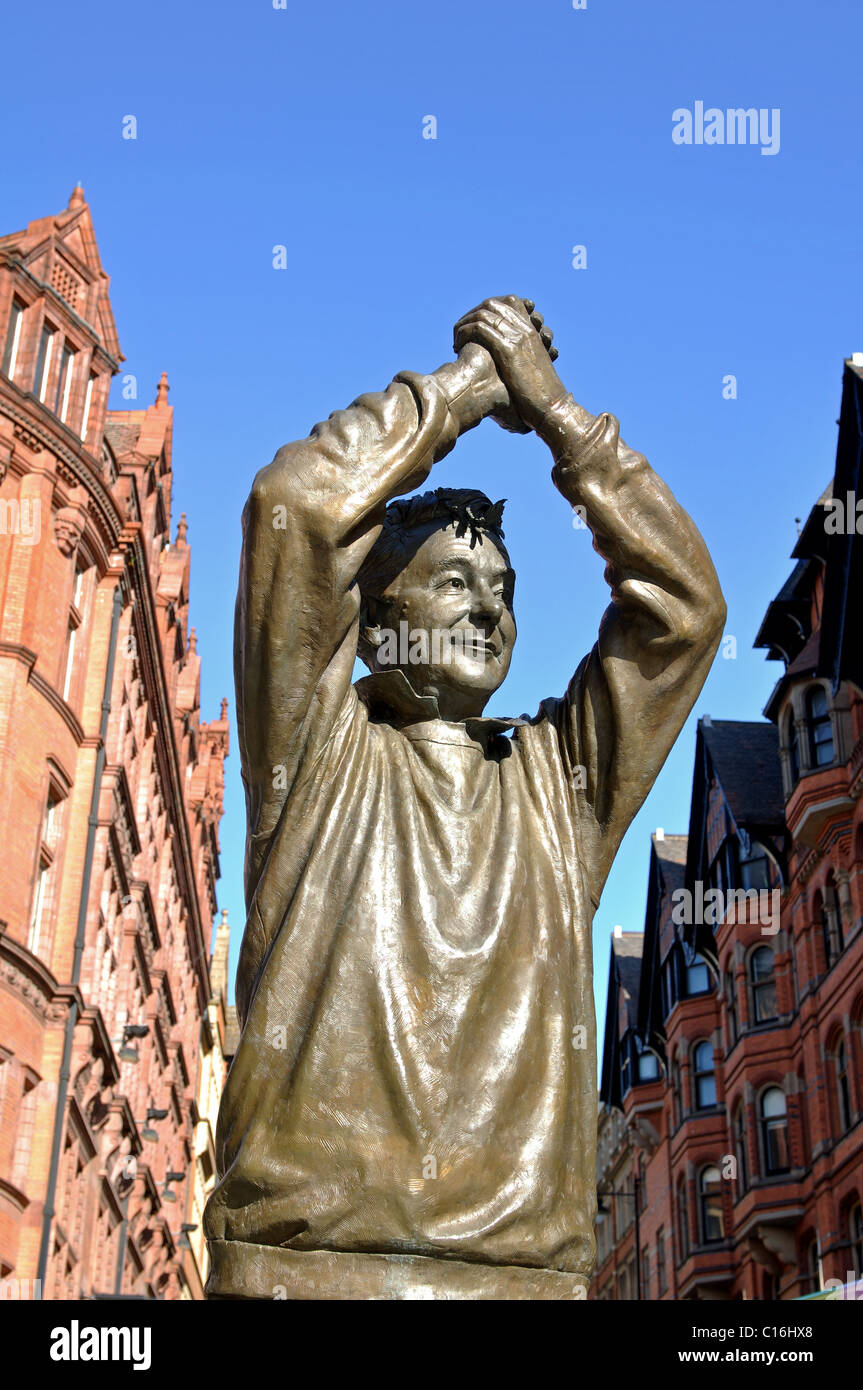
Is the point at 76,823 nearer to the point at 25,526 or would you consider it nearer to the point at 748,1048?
the point at 25,526

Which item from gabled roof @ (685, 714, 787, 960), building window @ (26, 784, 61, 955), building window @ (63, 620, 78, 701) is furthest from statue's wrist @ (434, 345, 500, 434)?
gabled roof @ (685, 714, 787, 960)

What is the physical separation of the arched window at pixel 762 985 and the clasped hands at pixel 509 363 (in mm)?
38008

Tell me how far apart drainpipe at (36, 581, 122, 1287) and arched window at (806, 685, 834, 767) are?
14950 millimetres

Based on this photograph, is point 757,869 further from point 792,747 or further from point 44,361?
point 44,361

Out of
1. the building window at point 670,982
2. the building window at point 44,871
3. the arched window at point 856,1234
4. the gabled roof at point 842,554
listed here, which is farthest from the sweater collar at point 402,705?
the building window at point 670,982

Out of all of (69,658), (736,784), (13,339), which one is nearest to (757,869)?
(736,784)

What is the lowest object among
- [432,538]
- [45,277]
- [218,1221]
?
[218,1221]

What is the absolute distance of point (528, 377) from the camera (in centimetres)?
403

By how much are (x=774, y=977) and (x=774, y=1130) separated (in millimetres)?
3660

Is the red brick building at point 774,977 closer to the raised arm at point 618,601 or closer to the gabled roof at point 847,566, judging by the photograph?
the gabled roof at point 847,566

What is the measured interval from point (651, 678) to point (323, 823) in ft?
2.83

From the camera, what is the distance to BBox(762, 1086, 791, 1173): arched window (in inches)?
1516

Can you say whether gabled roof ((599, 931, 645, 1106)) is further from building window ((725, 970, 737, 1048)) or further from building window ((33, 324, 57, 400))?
building window ((33, 324, 57, 400))

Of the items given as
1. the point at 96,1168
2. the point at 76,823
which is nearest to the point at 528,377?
the point at 76,823
